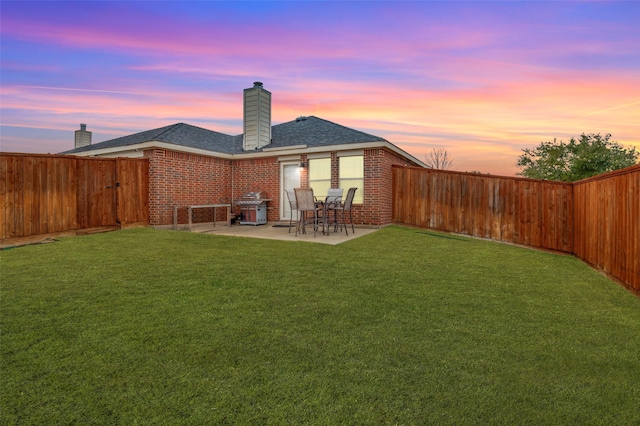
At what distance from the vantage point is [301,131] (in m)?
13.9

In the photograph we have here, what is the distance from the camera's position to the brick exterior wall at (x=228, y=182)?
34.8 ft

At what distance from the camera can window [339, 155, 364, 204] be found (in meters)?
11.0

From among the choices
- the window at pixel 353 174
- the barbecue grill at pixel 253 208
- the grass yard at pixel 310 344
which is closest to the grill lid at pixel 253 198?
the barbecue grill at pixel 253 208


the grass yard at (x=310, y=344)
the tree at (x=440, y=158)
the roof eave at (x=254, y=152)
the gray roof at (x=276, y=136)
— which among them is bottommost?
the grass yard at (x=310, y=344)

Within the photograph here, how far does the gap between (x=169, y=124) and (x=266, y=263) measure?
1134 centimetres

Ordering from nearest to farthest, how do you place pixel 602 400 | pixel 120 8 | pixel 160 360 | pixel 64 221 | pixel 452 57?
pixel 602 400 < pixel 160 360 < pixel 120 8 < pixel 64 221 < pixel 452 57

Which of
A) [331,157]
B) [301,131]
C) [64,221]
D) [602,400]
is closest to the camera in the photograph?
[602,400]

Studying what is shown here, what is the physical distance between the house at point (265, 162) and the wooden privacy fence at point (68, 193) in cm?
64

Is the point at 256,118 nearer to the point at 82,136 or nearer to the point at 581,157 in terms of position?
the point at 82,136

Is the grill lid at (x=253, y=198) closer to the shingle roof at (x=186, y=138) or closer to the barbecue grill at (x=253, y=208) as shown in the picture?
the barbecue grill at (x=253, y=208)

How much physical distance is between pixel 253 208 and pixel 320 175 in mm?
2631

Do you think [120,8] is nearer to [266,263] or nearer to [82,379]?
[266,263]

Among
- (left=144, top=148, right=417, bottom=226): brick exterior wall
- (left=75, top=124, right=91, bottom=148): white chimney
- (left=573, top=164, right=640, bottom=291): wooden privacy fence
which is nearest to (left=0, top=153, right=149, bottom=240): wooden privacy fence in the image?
(left=144, top=148, right=417, bottom=226): brick exterior wall

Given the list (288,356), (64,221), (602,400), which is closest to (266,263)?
(288,356)
